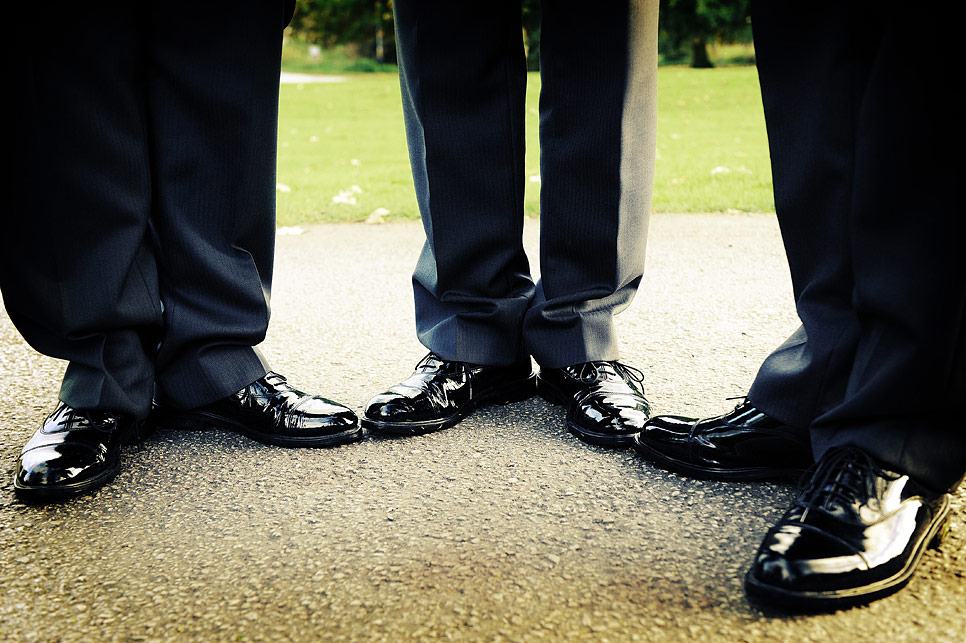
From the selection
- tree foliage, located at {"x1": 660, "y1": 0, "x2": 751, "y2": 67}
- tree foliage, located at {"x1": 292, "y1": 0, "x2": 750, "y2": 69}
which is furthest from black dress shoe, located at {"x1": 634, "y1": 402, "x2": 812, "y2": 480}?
tree foliage, located at {"x1": 660, "y1": 0, "x2": 751, "y2": 67}

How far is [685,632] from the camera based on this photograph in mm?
944

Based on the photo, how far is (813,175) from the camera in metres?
1.17

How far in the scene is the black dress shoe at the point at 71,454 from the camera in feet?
4.27

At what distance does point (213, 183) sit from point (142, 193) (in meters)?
0.12

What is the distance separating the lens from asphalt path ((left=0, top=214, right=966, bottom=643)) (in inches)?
38.2

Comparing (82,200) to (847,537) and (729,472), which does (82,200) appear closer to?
(729,472)

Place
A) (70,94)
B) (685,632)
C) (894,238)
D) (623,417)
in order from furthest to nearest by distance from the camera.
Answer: (623,417), (70,94), (894,238), (685,632)

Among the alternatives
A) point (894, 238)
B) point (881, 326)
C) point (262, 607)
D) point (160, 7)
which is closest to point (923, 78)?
point (894, 238)

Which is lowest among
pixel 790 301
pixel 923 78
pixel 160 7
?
pixel 790 301

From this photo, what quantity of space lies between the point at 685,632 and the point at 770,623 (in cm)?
11

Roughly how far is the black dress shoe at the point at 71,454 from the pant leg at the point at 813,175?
3.67ft

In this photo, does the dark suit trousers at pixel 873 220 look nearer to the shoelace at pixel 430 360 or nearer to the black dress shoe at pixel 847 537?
the black dress shoe at pixel 847 537

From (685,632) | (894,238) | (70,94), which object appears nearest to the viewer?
(685,632)

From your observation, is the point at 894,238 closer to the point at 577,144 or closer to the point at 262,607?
the point at 577,144
